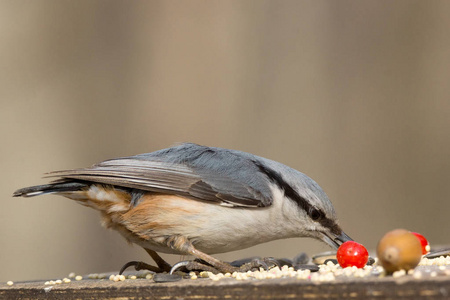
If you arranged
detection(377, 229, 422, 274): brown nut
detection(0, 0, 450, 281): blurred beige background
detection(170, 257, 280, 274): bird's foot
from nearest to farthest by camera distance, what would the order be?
detection(377, 229, 422, 274): brown nut, detection(170, 257, 280, 274): bird's foot, detection(0, 0, 450, 281): blurred beige background

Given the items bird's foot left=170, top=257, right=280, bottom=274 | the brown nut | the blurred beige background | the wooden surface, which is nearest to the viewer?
the wooden surface

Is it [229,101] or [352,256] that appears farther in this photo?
[229,101]

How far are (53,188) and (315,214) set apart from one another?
0.98 meters

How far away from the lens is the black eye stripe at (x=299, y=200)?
7.98 ft

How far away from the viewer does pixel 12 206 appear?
462 cm

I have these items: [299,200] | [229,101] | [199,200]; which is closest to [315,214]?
[299,200]

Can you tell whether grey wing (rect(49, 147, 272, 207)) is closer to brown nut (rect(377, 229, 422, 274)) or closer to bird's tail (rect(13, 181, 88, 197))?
bird's tail (rect(13, 181, 88, 197))

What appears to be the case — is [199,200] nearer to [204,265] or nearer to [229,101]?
[204,265]

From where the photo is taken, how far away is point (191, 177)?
2.38 meters

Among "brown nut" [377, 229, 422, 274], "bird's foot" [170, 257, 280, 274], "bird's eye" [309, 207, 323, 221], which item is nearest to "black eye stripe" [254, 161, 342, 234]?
"bird's eye" [309, 207, 323, 221]

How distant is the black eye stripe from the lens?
7.98 feet

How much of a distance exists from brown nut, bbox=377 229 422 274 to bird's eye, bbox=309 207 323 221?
904mm

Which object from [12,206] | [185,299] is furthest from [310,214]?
[12,206]

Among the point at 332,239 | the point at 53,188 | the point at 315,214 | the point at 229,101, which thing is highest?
the point at 229,101
